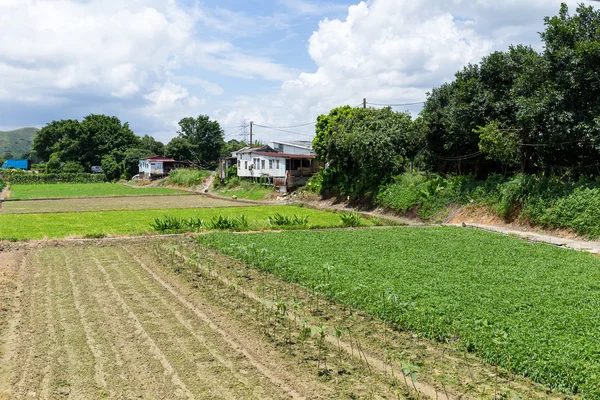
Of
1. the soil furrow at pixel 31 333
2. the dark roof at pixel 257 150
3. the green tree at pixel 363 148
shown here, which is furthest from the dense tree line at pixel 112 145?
the soil furrow at pixel 31 333

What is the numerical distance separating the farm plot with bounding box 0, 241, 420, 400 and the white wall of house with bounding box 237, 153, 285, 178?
1462 inches

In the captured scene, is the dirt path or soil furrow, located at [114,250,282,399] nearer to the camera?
soil furrow, located at [114,250,282,399]

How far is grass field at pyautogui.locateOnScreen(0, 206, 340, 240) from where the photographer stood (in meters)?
22.5

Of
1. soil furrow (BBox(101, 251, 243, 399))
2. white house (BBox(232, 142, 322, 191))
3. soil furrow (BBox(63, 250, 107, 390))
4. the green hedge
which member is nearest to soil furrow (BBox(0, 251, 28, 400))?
soil furrow (BBox(63, 250, 107, 390))

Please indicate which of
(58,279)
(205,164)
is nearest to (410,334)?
(58,279)

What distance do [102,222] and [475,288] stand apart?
22431 millimetres

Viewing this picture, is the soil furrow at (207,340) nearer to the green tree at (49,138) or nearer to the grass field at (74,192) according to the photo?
the grass field at (74,192)

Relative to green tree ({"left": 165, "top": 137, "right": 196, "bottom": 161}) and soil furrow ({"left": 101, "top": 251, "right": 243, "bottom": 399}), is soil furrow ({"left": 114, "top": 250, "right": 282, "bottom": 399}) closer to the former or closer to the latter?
soil furrow ({"left": 101, "top": 251, "right": 243, "bottom": 399})

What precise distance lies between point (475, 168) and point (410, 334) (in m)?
25.2

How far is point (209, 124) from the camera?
8069cm

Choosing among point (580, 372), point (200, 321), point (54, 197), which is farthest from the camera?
point (54, 197)

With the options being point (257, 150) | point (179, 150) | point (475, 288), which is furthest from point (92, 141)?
point (475, 288)

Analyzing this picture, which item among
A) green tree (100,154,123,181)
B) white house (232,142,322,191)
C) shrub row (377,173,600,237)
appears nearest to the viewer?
shrub row (377,173,600,237)

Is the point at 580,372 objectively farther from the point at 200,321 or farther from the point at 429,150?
the point at 429,150
